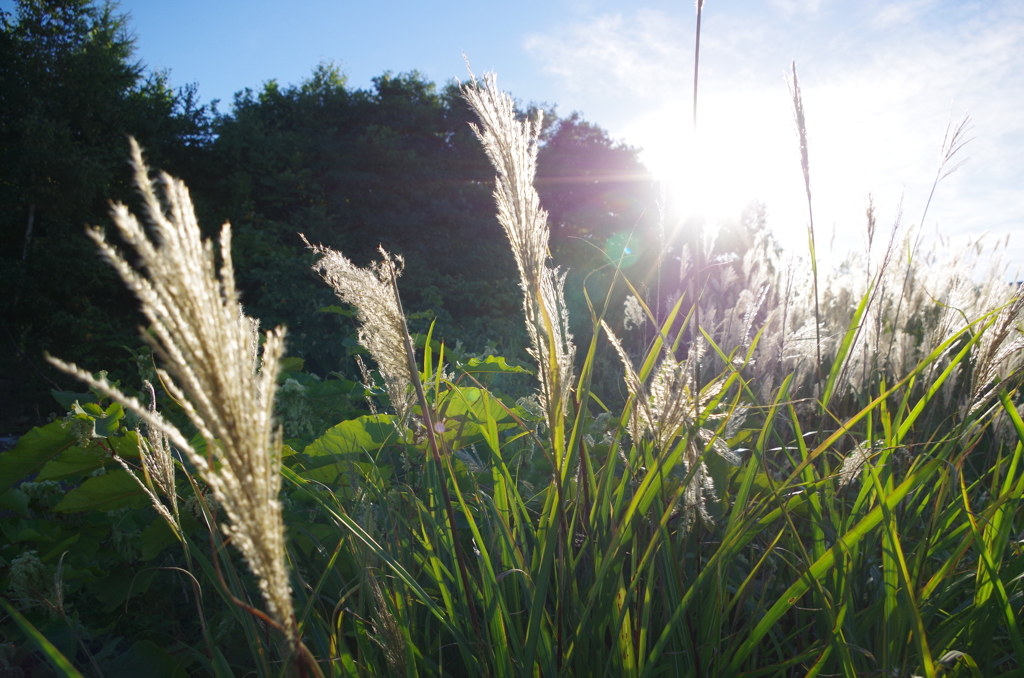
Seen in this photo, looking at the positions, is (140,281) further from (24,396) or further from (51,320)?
(51,320)

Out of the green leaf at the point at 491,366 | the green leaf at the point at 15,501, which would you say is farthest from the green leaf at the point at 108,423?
the green leaf at the point at 491,366

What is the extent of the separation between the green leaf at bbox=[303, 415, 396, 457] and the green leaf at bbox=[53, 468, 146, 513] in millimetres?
449

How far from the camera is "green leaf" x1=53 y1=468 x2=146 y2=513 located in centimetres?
147

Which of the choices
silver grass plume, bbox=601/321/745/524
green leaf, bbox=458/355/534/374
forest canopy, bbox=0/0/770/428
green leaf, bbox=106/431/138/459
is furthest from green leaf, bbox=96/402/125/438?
forest canopy, bbox=0/0/770/428

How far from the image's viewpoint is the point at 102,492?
4.93ft

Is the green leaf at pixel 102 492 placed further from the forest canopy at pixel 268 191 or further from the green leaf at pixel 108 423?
the forest canopy at pixel 268 191

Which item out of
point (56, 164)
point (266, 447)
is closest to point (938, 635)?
point (266, 447)

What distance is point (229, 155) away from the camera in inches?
476

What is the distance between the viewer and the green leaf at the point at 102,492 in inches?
57.9

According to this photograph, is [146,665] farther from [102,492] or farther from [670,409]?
[670,409]

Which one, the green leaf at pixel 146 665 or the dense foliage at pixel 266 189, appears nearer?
the green leaf at pixel 146 665

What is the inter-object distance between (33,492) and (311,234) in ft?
33.2

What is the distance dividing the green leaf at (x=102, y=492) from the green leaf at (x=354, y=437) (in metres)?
0.45

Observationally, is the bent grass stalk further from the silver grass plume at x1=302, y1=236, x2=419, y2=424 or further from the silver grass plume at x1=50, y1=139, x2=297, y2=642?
the silver grass plume at x1=302, y1=236, x2=419, y2=424
